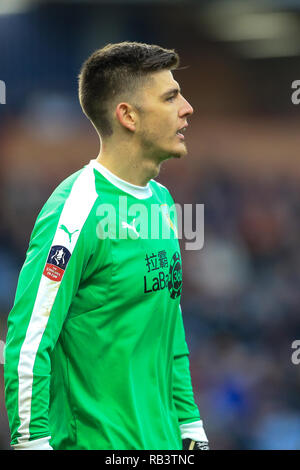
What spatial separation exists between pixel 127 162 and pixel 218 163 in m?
5.42

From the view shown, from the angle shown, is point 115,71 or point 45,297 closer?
point 45,297

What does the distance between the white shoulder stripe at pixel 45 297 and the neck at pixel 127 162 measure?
165 mm

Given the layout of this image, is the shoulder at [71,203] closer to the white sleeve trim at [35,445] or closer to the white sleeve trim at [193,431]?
the white sleeve trim at [35,445]

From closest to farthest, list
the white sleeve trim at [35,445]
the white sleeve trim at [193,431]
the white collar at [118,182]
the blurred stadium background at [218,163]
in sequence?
the white sleeve trim at [35,445]
the white collar at [118,182]
the white sleeve trim at [193,431]
the blurred stadium background at [218,163]

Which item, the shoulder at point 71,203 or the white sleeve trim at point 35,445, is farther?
the shoulder at point 71,203

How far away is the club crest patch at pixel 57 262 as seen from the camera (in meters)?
2.43

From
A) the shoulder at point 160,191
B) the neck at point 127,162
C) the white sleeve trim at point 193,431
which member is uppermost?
the neck at point 127,162

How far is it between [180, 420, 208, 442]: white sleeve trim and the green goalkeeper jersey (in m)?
0.13

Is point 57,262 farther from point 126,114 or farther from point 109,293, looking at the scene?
point 126,114

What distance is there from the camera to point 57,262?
2.44m

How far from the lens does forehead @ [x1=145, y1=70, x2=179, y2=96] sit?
280cm

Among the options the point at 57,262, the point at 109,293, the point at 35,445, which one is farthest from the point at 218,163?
the point at 35,445

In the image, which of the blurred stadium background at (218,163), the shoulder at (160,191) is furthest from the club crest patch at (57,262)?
the blurred stadium background at (218,163)
